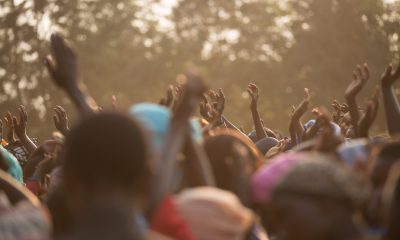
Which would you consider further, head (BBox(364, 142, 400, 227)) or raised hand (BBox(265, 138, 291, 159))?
raised hand (BBox(265, 138, 291, 159))

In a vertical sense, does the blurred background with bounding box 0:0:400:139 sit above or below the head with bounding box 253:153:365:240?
below

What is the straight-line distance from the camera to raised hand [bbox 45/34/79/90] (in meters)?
6.79

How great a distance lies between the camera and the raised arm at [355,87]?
357 inches

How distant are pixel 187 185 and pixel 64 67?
902mm

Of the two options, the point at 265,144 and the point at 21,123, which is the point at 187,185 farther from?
the point at 265,144

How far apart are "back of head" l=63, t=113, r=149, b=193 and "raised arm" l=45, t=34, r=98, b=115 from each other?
156 cm

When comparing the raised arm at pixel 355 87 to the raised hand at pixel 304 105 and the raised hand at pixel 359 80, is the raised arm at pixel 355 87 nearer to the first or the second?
the raised hand at pixel 359 80

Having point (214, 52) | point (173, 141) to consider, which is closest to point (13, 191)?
point (173, 141)

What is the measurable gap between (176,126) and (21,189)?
0.94 metres

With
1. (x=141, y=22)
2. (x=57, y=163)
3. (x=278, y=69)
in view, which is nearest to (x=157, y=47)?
(x=141, y=22)

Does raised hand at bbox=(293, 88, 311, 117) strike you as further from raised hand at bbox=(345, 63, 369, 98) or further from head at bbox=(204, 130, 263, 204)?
head at bbox=(204, 130, 263, 204)

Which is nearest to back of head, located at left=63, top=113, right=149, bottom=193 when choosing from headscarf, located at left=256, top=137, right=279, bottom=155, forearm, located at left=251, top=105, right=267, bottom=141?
headscarf, located at left=256, top=137, right=279, bottom=155

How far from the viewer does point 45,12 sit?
53344 mm

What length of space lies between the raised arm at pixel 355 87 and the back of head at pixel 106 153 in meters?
3.95
